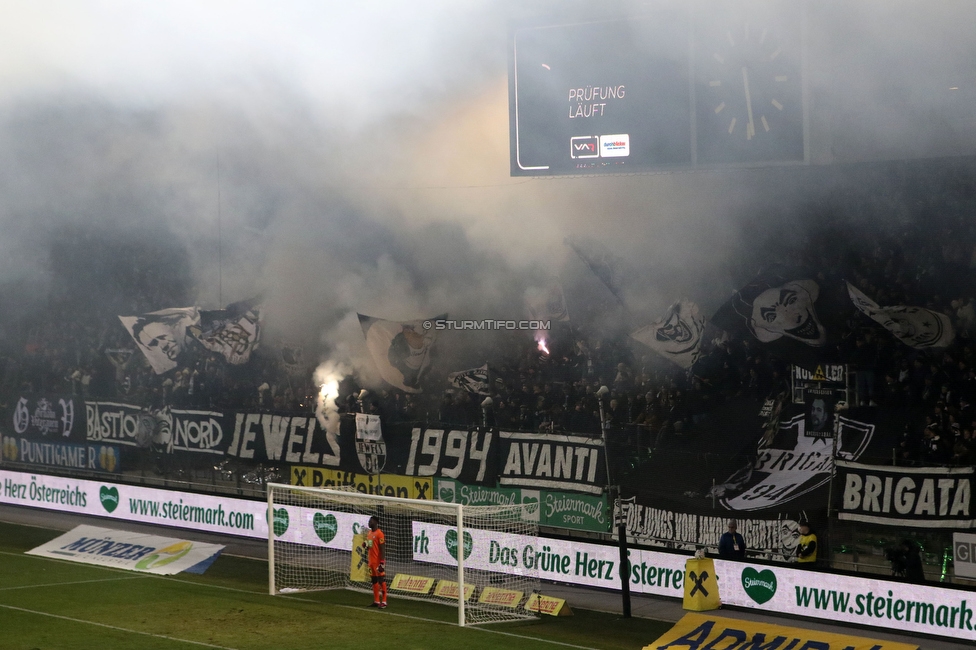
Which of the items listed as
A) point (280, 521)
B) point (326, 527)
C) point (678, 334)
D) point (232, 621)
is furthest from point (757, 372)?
point (232, 621)

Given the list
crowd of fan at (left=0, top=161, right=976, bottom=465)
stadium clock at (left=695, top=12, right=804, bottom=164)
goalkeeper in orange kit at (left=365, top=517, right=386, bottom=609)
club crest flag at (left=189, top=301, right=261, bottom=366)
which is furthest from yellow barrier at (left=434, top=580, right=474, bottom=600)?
club crest flag at (left=189, top=301, right=261, bottom=366)

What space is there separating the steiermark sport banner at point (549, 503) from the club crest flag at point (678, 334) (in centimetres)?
294

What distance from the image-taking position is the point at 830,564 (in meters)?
10.9

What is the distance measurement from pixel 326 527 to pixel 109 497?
14.0ft

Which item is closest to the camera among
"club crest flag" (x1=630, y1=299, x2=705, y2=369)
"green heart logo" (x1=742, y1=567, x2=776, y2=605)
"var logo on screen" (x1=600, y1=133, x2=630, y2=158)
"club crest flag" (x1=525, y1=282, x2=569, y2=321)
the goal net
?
"green heart logo" (x1=742, y1=567, x2=776, y2=605)

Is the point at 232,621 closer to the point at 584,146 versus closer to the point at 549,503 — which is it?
the point at 549,503

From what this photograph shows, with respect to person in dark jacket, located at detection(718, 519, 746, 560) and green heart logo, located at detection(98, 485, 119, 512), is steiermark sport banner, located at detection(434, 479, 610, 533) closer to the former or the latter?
person in dark jacket, located at detection(718, 519, 746, 560)

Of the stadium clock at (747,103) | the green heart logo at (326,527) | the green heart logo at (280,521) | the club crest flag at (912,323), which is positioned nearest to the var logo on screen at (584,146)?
the stadium clock at (747,103)

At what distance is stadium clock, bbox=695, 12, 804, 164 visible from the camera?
10.2 metres

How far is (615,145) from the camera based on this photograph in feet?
40.4

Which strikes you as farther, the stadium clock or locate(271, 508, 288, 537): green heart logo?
locate(271, 508, 288, 537): green heart logo

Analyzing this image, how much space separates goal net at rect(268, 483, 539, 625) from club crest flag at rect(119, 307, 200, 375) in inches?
248

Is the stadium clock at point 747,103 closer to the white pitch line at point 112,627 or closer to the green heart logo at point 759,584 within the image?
the green heart logo at point 759,584

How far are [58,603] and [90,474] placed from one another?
593cm
